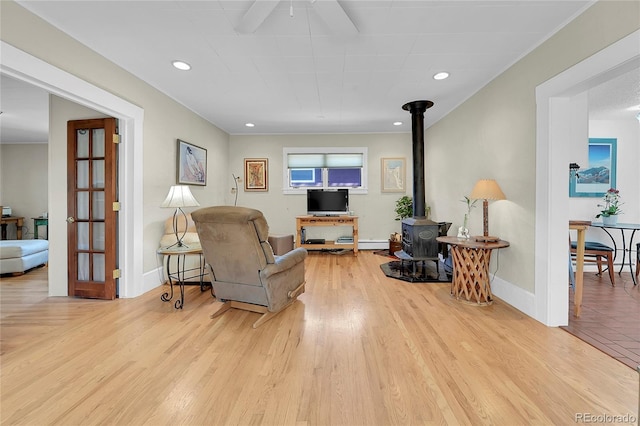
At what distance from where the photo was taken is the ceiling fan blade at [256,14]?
5.96 ft

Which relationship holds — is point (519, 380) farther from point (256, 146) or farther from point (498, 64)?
point (256, 146)

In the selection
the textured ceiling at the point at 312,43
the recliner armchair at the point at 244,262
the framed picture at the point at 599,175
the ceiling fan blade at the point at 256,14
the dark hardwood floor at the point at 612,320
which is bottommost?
the dark hardwood floor at the point at 612,320

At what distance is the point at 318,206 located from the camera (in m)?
5.87

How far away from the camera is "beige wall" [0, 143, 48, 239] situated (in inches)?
250

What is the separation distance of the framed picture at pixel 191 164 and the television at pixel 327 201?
208 cm

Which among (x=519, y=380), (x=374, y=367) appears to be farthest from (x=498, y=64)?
(x=374, y=367)

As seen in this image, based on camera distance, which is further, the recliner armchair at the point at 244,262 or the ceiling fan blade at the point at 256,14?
the recliner armchair at the point at 244,262

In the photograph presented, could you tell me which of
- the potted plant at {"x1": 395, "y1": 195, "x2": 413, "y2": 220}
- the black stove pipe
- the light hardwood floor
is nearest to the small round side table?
the light hardwood floor

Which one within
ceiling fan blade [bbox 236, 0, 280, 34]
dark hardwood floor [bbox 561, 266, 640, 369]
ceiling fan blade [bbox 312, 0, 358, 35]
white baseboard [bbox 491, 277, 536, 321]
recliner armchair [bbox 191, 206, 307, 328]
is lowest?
dark hardwood floor [bbox 561, 266, 640, 369]

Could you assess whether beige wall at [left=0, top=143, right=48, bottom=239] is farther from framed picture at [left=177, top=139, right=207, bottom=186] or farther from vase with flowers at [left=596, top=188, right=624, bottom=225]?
vase with flowers at [left=596, top=188, right=624, bottom=225]

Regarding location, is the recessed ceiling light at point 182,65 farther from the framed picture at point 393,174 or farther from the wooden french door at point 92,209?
the framed picture at point 393,174

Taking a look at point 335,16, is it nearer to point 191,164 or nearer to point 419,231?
point 419,231

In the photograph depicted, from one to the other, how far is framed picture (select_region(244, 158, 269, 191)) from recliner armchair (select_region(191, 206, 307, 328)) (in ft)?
11.7

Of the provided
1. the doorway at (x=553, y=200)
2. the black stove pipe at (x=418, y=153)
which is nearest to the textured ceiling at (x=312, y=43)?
the black stove pipe at (x=418, y=153)
